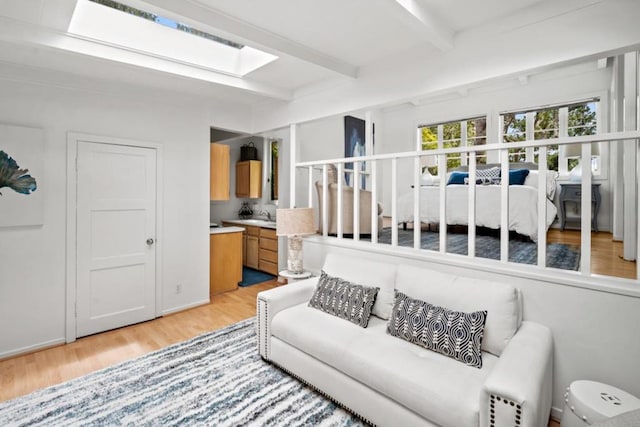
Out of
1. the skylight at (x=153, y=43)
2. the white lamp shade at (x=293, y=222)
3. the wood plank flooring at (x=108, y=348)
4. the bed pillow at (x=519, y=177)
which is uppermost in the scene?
the skylight at (x=153, y=43)

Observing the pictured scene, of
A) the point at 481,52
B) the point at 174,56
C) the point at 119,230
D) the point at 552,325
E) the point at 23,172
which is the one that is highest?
the point at 174,56

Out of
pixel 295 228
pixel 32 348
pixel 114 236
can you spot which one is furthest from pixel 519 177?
pixel 32 348

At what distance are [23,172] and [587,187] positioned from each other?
4.30 m

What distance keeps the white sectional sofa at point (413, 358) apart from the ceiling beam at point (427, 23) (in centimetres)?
173

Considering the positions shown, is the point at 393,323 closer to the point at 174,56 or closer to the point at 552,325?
the point at 552,325

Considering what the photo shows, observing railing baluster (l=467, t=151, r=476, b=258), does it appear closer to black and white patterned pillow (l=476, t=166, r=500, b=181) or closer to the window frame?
black and white patterned pillow (l=476, t=166, r=500, b=181)

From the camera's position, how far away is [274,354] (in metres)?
2.48

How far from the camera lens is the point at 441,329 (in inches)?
76.0

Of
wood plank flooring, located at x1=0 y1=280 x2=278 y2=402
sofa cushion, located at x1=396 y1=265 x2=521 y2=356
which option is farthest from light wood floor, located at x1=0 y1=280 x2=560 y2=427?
sofa cushion, located at x1=396 y1=265 x2=521 y2=356

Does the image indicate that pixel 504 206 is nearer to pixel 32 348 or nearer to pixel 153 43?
pixel 153 43

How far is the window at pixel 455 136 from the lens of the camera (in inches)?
258

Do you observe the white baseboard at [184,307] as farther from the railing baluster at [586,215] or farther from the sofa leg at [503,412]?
the railing baluster at [586,215]

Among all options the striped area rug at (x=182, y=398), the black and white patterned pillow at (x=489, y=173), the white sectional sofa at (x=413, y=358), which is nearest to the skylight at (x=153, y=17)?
the white sectional sofa at (x=413, y=358)

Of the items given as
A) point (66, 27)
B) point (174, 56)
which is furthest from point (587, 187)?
point (66, 27)
